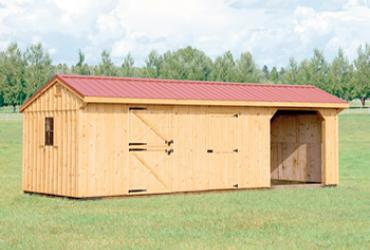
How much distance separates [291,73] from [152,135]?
62.2 meters

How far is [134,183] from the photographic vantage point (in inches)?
769

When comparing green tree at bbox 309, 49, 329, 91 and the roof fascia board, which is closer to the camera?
the roof fascia board

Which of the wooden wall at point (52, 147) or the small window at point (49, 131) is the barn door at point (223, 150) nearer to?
the wooden wall at point (52, 147)

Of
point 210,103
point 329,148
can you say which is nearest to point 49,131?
point 210,103

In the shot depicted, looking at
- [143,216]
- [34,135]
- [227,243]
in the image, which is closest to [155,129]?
→ [34,135]

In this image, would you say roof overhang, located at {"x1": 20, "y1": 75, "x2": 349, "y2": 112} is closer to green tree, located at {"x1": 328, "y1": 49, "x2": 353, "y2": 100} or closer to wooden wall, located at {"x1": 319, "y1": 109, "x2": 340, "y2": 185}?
wooden wall, located at {"x1": 319, "y1": 109, "x2": 340, "y2": 185}

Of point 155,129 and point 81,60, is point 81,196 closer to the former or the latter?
point 155,129

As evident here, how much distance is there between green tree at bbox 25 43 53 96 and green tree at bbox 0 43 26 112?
2.16 ft

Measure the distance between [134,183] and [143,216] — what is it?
4.18 m

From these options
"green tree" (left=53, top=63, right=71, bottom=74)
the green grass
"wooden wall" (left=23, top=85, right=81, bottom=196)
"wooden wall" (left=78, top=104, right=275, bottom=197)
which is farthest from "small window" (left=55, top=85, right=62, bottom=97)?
"green tree" (left=53, top=63, right=71, bottom=74)

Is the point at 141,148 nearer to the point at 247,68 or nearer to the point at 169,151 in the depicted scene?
the point at 169,151

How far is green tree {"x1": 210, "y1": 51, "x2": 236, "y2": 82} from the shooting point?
7700cm

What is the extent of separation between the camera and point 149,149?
65.1ft

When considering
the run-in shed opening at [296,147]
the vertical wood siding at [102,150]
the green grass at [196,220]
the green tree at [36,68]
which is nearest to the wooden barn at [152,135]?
the vertical wood siding at [102,150]
